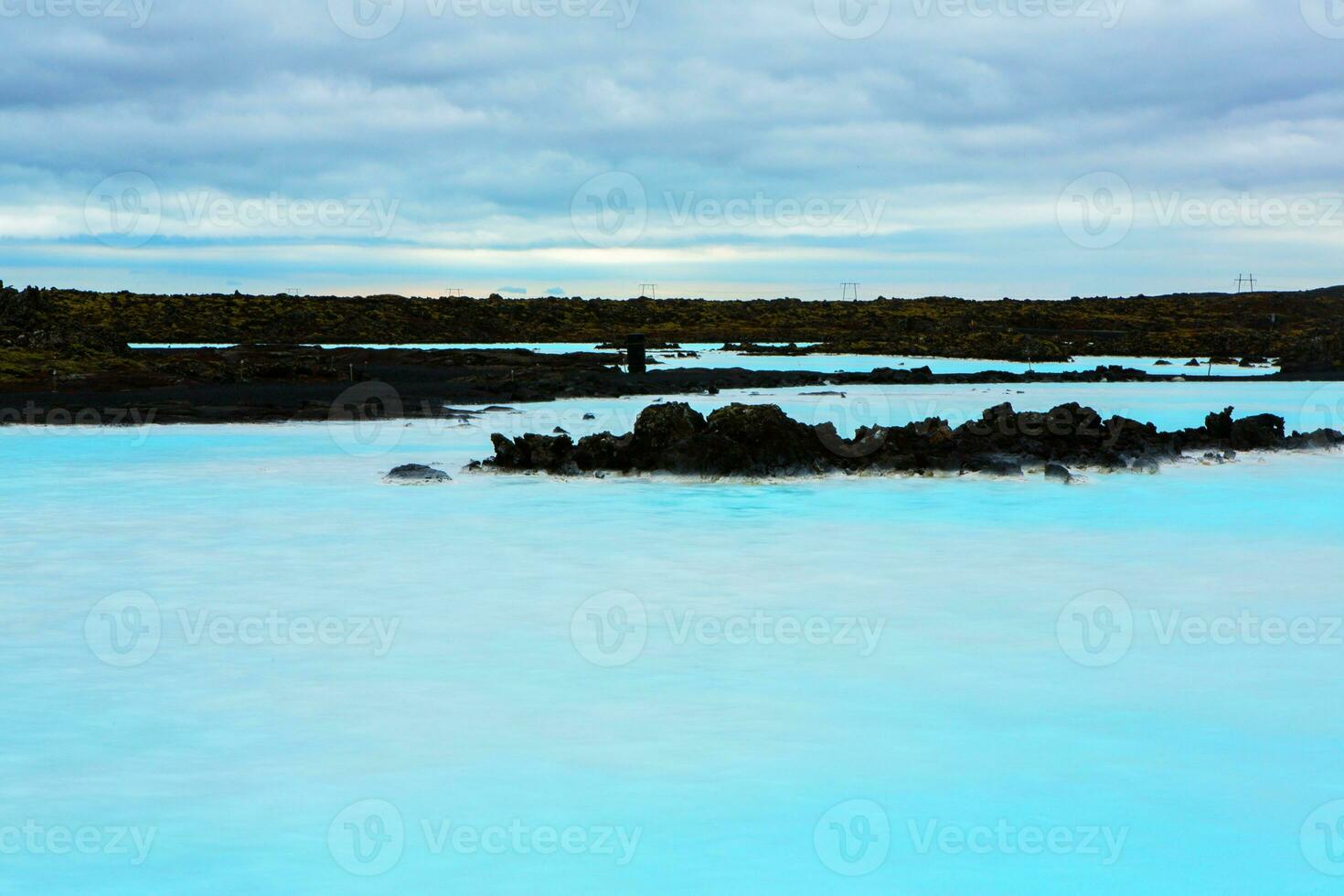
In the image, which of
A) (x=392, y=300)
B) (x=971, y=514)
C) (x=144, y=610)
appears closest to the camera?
(x=144, y=610)

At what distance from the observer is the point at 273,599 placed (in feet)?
35.5

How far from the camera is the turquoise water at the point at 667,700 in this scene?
5.89m

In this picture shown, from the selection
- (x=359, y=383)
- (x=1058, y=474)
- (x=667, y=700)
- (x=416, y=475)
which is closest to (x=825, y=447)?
(x=1058, y=474)

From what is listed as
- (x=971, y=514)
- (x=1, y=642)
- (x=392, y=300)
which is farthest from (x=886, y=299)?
(x=1, y=642)

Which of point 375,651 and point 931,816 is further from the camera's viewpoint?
point 375,651

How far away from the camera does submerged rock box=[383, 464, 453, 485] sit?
57.9 ft

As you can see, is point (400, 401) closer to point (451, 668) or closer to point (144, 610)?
point (144, 610)

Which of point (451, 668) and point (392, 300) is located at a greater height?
point (392, 300)

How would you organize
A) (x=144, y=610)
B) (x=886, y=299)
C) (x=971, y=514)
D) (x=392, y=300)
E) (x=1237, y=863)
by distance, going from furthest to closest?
(x=886, y=299) < (x=392, y=300) < (x=971, y=514) < (x=144, y=610) < (x=1237, y=863)

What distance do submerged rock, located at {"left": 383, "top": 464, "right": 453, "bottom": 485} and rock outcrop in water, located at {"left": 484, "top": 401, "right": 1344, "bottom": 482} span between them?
2.80ft

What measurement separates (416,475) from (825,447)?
5324 millimetres

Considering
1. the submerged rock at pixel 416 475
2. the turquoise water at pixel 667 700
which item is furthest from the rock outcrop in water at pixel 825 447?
the turquoise water at pixel 667 700

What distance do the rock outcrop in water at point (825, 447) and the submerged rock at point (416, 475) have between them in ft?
2.80

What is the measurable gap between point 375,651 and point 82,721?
6.66 feet
